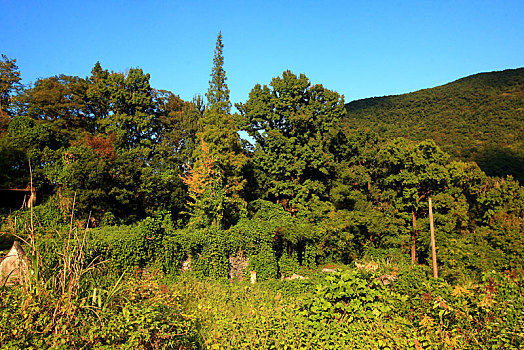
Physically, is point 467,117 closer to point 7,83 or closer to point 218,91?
point 218,91

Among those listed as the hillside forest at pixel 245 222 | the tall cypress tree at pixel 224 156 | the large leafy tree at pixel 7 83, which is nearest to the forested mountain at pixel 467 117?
the hillside forest at pixel 245 222

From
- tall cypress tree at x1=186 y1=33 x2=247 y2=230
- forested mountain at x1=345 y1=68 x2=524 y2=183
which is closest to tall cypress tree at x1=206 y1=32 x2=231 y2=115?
tall cypress tree at x1=186 y1=33 x2=247 y2=230

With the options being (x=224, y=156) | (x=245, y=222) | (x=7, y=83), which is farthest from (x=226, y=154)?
(x=7, y=83)

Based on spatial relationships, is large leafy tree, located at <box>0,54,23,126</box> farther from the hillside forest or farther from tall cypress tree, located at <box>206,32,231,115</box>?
tall cypress tree, located at <box>206,32,231,115</box>

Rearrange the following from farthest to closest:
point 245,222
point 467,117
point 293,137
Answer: point 467,117 < point 293,137 < point 245,222

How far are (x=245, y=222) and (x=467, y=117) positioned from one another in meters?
36.2

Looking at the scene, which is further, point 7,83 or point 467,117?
point 467,117

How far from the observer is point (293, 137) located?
20.7 meters

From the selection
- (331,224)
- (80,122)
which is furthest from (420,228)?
(80,122)

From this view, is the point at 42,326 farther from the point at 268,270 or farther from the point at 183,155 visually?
the point at 183,155

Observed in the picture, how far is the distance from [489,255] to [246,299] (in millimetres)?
12214

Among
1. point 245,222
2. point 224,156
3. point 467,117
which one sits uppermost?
point 467,117

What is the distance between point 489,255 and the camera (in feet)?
49.1

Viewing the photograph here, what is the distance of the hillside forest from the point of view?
4383 mm
